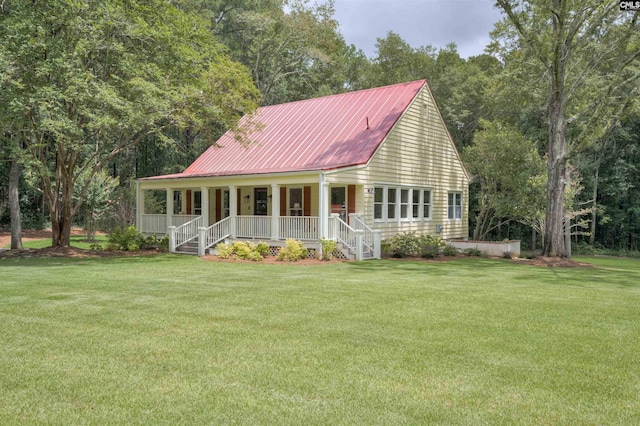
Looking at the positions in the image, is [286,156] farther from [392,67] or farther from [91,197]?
[392,67]

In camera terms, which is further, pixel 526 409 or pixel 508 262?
pixel 508 262

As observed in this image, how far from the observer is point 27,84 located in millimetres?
15117

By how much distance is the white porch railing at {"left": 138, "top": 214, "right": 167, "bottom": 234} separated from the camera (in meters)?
21.8

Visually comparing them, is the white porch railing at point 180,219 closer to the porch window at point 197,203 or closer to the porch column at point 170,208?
the porch column at point 170,208

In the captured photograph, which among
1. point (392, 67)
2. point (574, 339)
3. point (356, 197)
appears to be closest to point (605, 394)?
point (574, 339)

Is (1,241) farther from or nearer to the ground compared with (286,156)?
nearer to the ground

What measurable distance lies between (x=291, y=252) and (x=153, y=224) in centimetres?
928

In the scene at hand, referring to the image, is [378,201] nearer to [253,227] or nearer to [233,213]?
[253,227]

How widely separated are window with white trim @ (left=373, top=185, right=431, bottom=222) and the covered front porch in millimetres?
1309

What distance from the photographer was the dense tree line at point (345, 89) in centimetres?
1531

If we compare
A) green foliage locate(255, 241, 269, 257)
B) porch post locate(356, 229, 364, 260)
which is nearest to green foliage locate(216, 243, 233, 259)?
green foliage locate(255, 241, 269, 257)

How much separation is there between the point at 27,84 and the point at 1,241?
50.0 ft

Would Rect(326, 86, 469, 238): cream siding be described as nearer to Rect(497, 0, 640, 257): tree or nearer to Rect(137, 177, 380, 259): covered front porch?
Rect(137, 177, 380, 259): covered front porch

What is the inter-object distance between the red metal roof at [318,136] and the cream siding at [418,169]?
0.52 metres
